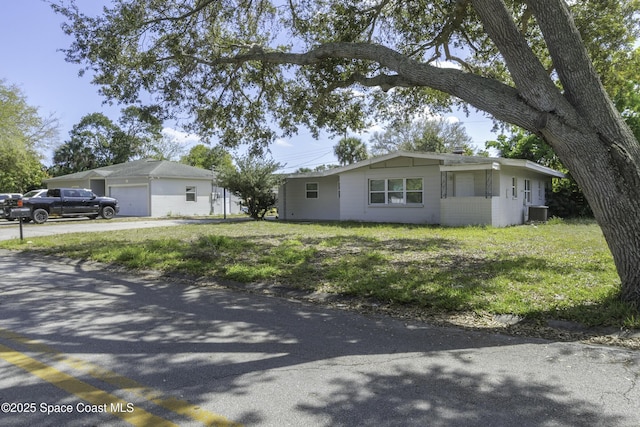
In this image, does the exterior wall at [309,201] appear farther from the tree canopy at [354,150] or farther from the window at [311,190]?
the tree canopy at [354,150]

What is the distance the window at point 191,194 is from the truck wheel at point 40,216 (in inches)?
390

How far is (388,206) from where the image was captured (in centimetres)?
2088

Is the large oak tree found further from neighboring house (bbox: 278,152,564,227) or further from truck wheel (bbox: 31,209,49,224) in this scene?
truck wheel (bbox: 31,209,49,224)

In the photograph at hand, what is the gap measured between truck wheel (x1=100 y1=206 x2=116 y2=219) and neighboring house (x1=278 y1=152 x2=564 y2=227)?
11.0 m

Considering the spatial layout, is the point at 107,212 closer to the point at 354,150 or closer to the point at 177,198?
the point at 177,198

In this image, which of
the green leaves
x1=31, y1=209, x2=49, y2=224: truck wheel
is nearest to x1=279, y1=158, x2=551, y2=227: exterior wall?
the green leaves

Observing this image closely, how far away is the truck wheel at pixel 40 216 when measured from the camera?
22.0 meters

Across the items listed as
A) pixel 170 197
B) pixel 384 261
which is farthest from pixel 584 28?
pixel 170 197

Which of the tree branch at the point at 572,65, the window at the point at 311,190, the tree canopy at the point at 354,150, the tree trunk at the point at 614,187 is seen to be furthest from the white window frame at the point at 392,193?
the tree canopy at the point at 354,150

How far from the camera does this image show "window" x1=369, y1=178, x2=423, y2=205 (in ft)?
66.3

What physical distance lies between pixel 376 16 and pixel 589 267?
305 inches

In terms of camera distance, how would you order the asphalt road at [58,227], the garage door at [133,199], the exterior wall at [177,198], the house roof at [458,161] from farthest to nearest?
the garage door at [133,199]
the exterior wall at [177,198]
the house roof at [458,161]
the asphalt road at [58,227]

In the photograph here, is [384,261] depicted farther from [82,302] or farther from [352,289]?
[82,302]

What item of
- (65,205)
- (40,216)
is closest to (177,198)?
(65,205)
